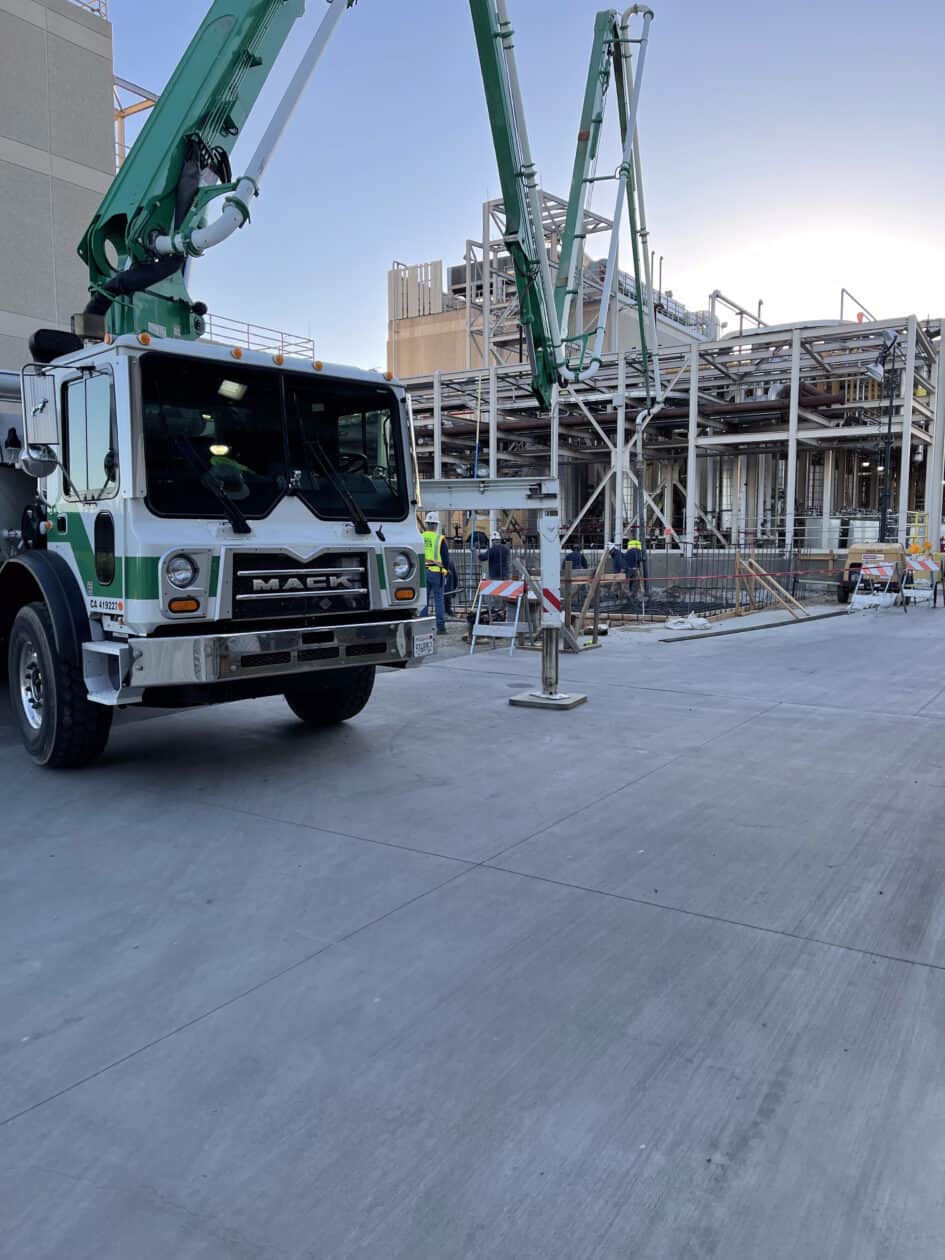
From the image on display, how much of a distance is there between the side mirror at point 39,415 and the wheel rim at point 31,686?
151 cm

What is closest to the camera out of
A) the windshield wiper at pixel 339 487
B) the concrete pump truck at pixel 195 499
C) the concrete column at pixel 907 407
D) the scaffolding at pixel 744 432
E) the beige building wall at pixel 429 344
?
the concrete pump truck at pixel 195 499

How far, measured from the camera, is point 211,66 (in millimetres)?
7945

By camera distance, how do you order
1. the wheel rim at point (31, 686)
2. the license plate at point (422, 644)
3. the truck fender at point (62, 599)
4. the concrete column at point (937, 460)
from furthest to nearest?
the concrete column at point (937, 460) → the license plate at point (422, 644) → the wheel rim at point (31, 686) → the truck fender at point (62, 599)

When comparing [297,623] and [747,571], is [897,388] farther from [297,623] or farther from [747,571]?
[297,623]

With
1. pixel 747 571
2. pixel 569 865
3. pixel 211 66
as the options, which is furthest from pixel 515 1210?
pixel 747 571

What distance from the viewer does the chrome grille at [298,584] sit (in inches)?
243

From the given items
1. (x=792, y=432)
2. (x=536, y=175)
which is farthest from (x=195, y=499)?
(x=792, y=432)

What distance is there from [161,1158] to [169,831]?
10.1 feet

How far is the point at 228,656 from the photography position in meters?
6.08

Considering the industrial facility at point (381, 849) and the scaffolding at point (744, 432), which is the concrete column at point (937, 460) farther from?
the industrial facility at point (381, 849)

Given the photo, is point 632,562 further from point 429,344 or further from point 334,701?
point 429,344

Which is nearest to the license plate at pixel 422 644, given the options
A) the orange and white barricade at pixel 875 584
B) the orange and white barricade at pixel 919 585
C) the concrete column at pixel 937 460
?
the orange and white barricade at pixel 875 584

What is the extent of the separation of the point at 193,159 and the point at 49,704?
490 centimetres

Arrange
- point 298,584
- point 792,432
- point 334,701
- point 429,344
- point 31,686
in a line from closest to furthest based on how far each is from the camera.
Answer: point 298,584
point 31,686
point 334,701
point 792,432
point 429,344
